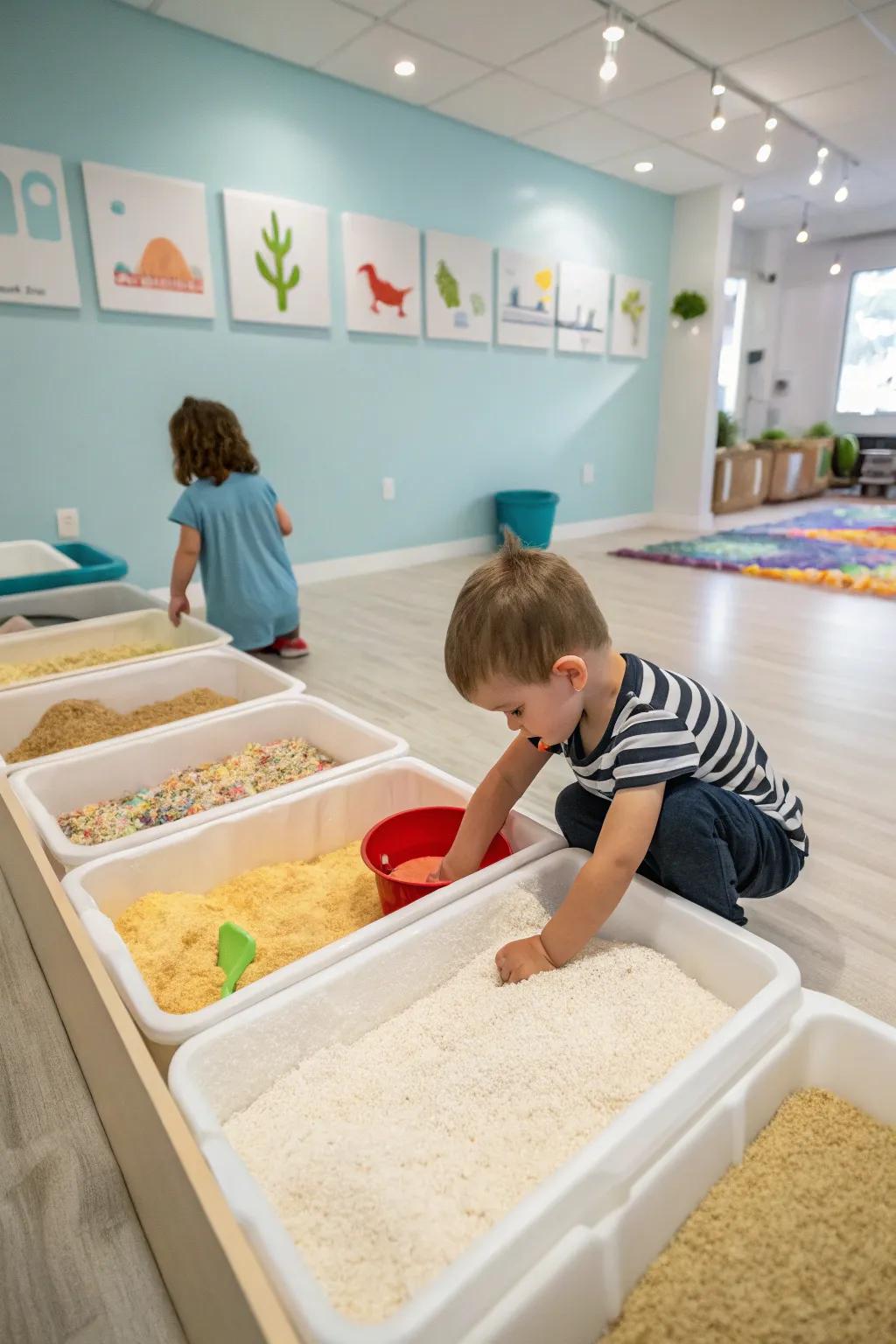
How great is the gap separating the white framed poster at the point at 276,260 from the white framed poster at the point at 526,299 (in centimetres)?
117

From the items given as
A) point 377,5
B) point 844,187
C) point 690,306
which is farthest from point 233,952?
point 844,187

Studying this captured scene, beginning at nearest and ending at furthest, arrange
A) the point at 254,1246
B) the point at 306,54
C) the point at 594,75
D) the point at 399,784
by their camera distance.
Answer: the point at 254,1246, the point at 399,784, the point at 306,54, the point at 594,75

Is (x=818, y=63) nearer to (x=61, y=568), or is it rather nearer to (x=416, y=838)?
(x=61, y=568)

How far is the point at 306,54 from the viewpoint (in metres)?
3.12

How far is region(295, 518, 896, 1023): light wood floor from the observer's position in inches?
49.9

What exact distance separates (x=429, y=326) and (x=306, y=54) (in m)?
1.20

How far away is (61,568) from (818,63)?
3709 millimetres

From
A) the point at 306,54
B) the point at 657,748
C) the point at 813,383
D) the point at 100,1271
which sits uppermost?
the point at 306,54

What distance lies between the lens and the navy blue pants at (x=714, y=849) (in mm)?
916

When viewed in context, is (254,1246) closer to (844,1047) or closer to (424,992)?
(424,992)

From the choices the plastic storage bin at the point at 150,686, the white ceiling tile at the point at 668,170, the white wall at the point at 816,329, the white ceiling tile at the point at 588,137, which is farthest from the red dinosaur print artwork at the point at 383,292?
the white wall at the point at 816,329

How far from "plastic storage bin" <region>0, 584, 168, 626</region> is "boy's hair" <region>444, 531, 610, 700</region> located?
159 centimetres

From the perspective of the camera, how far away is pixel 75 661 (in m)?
1.97

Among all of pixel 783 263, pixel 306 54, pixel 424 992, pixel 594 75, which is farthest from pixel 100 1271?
pixel 783 263
